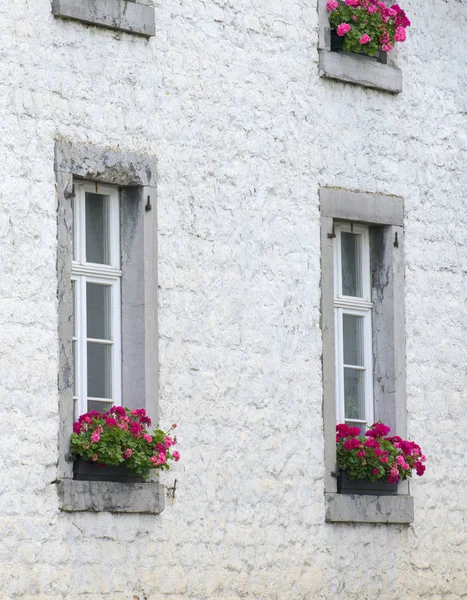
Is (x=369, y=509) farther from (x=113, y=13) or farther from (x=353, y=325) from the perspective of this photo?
(x=113, y=13)

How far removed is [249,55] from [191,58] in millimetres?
553

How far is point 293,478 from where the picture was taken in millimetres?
11758

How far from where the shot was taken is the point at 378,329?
1272cm

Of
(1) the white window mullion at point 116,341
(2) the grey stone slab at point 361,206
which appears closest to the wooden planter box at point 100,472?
(1) the white window mullion at point 116,341

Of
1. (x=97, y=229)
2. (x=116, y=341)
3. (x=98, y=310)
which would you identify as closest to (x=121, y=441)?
(x=116, y=341)

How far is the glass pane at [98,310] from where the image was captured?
11.0 meters

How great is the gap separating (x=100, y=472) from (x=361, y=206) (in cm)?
314

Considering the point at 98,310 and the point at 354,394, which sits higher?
the point at 98,310

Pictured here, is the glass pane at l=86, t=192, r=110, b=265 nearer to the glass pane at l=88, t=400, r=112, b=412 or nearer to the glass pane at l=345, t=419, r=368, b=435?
the glass pane at l=88, t=400, r=112, b=412

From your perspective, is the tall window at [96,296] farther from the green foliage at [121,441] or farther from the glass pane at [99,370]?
the green foliage at [121,441]

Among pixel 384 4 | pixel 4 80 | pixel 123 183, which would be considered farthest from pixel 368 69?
pixel 4 80

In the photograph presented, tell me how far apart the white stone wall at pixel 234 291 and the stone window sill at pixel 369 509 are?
0.28ft

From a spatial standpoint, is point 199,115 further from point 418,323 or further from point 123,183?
point 418,323

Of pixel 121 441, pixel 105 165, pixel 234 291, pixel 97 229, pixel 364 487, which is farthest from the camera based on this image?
pixel 364 487
